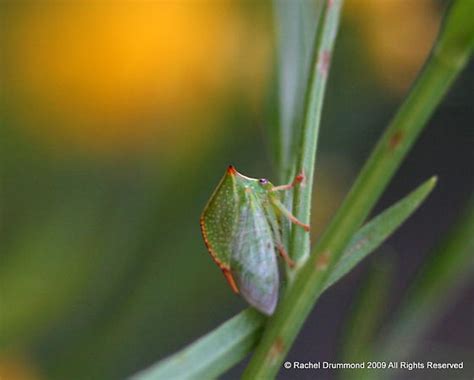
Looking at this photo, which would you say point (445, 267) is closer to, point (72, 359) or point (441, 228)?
point (72, 359)

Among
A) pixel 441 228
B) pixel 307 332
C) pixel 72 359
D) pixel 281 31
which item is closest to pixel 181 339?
pixel 72 359

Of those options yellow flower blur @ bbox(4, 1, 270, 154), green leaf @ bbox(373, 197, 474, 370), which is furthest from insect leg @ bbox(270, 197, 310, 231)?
yellow flower blur @ bbox(4, 1, 270, 154)

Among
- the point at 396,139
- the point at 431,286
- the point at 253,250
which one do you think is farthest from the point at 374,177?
the point at 431,286

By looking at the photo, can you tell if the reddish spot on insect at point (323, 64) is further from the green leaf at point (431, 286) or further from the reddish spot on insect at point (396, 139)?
the green leaf at point (431, 286)

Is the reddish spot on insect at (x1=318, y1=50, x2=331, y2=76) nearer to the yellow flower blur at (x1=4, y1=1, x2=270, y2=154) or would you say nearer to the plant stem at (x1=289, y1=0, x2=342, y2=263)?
the plant stem at (x1=289, y1=0, x2=342, y2=263)

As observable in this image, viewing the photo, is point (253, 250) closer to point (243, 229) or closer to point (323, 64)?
point (243, 229)

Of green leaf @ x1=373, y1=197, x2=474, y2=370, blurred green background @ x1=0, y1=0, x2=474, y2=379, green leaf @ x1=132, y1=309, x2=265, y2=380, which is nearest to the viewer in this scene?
green leaf @ x1=132, y1=309, x2=265, y2=380
